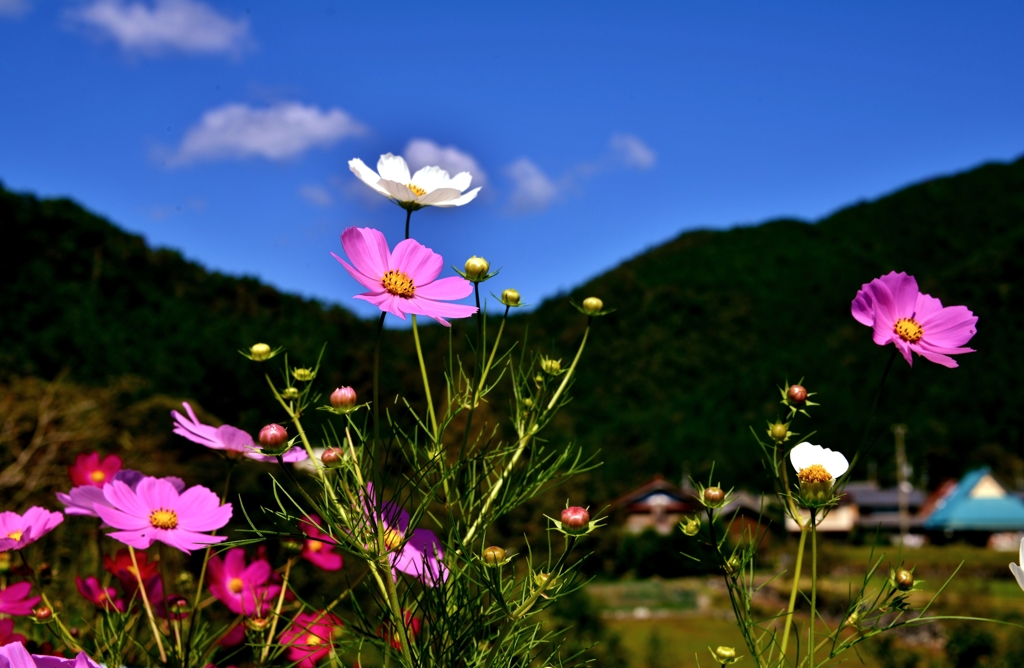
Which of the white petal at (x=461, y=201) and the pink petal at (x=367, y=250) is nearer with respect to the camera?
the pink petal at (x=367, y=250)

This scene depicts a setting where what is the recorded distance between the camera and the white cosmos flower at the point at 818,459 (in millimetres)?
686

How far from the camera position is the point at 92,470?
105cm

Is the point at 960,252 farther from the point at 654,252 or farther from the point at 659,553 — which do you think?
the point at 659,553

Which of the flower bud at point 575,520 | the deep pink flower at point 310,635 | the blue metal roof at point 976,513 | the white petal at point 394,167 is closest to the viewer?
the flower bud at point 575,520

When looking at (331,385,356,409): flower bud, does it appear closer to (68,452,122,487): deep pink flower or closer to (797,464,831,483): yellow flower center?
(797,464,831,483): yellow flower center

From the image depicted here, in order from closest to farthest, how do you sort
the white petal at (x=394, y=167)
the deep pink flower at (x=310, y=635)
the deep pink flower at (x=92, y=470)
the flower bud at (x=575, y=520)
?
the flower bud at (x=575, y=520) < the deep pink flower at (x=310, y=635) < the white petal at (x=394, y=167) < the deep pink flower at (x=92, y=470)

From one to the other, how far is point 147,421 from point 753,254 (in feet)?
150

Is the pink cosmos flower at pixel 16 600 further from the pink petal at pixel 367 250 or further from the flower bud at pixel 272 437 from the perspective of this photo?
the pink petal at pixel 367 250

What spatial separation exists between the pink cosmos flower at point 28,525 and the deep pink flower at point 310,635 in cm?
25

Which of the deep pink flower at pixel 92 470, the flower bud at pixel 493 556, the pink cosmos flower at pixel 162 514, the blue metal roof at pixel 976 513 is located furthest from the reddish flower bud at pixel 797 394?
the blue metal roof at pixel 976 513

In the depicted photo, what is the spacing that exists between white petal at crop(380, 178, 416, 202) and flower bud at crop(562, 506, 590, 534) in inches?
12.9

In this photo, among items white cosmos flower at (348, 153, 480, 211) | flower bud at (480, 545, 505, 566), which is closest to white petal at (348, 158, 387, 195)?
white cosmos flower at (348, 153, 480, 211)

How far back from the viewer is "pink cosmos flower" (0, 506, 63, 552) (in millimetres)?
784

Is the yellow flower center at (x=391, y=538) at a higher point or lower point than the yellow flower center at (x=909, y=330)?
lower
